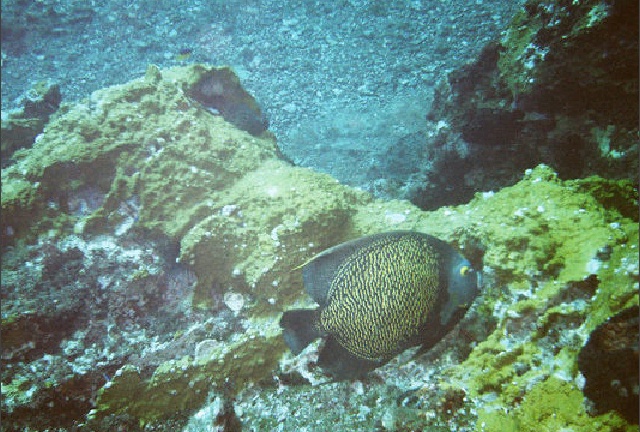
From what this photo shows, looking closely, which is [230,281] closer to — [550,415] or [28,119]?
[550,415]

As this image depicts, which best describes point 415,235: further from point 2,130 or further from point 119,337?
point 2,130

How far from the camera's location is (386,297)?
4.34ft

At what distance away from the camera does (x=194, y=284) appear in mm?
2041

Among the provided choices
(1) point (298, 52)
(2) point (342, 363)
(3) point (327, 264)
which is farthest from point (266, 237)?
(1) point (298, 52)

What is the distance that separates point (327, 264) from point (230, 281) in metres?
0.83

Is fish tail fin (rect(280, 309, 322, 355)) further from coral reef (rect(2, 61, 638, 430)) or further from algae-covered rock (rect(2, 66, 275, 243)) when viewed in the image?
algae-covered rock (rect(2, 66, 275, 243))

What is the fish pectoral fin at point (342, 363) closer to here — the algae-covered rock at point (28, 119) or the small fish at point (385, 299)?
the small fish at point (385, 299)

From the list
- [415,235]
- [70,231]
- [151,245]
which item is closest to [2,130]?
[70,231]

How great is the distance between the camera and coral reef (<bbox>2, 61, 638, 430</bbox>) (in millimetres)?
1289

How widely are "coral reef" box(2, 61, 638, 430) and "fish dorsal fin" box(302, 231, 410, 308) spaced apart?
0.19 metres

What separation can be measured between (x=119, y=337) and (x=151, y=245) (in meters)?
0.54

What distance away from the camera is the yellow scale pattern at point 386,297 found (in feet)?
4.32

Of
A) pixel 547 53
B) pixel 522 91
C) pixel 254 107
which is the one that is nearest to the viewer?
pixel 547 53

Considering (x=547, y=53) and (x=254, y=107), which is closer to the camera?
(x=547, y=53)
